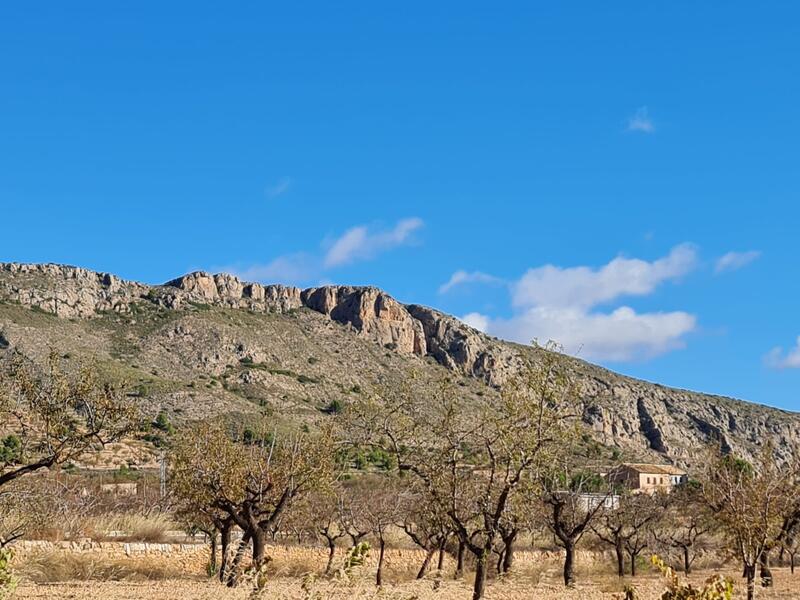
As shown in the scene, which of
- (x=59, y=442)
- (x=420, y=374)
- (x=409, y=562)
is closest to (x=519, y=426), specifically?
(x=420, y=374)

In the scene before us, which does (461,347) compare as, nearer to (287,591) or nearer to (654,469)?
(654,469)

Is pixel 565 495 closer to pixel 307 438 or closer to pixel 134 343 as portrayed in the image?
pixel 307 438

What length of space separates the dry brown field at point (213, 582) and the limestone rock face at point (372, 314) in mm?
80081

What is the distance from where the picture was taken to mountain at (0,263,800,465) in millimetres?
82125

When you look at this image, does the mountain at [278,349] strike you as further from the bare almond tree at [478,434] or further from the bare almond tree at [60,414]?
the bare almond tree at [60,414]

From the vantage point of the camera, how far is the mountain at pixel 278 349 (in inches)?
3233

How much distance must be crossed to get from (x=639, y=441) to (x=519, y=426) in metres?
95.7

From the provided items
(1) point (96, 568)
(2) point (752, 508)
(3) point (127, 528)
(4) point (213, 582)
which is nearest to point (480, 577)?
(2) point (752, 508)

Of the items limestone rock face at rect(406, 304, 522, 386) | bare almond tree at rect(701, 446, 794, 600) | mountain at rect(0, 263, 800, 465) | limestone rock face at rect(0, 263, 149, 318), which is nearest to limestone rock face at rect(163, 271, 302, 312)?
mountain at rect(0, 263, 800, 465)

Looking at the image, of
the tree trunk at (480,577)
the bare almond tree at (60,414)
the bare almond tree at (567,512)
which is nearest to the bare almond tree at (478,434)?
the tree trunk at (480,577)

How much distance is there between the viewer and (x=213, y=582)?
2753 centimetres

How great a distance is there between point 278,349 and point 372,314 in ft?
95.5

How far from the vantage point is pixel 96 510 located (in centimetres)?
4112

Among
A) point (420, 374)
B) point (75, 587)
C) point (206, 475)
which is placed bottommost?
point (75, 587)
